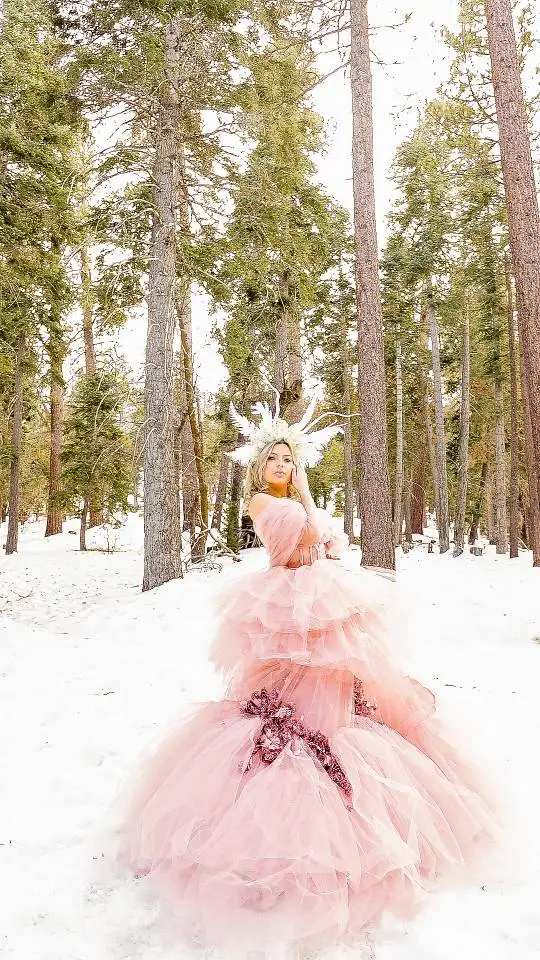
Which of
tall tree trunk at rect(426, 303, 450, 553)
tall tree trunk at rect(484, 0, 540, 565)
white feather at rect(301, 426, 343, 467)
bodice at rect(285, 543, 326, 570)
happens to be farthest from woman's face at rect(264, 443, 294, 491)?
tall tree trunk at rect(426, 303, 450, 553)

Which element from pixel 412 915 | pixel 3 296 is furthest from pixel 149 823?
pixel 3 296

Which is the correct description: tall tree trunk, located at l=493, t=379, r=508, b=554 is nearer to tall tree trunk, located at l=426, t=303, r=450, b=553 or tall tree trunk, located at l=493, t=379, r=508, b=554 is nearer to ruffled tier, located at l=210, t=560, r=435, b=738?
tall tree trunk, located at l=426, t=303, r=450, b=553

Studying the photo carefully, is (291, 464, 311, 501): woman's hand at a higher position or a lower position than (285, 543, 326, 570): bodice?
higher

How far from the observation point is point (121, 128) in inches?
423

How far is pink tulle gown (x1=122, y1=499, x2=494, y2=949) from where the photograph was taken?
269 cm

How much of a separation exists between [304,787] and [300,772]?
3.1 inches

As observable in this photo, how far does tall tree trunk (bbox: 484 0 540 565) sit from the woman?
4.54 m

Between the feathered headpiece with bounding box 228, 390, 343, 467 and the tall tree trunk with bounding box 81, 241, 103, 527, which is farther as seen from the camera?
the tall tree trunk with bounding box 81, 241, 103, 527

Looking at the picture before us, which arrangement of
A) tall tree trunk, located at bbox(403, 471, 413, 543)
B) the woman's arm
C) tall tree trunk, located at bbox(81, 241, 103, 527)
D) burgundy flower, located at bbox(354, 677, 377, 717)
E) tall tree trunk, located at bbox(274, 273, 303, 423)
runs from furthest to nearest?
tall tree trunk, located at bbox(403, 471, 413, 543) → tall tree trunk, located at bbox(81, 241, 103, 527) → tall tree trunk, located at bbox(274, 273, 303, 423) → the woman's arm → burgundy flower, located at bbox(354, 677, 377, 717)

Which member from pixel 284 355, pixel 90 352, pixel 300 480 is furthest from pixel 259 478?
pixel 90 352

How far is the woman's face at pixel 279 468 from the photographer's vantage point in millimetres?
3725

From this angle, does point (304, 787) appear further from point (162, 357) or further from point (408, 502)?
point (408, 502)

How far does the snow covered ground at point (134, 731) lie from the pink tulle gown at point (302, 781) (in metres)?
0.19

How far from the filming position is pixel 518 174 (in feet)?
23.4
